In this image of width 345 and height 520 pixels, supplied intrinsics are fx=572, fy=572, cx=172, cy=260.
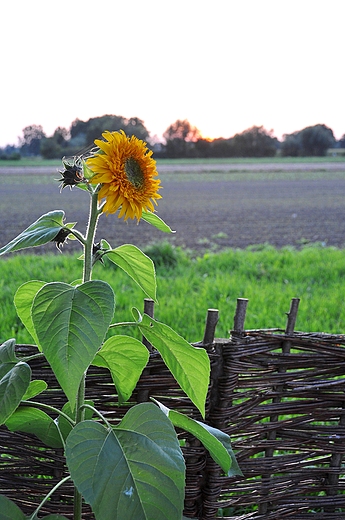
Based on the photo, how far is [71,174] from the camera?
1147mm

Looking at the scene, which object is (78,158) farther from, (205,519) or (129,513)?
(205,519)

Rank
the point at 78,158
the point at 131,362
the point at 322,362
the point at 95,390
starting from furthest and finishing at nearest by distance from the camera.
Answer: the point at 322,362 < the point at 95,390 < the point at 131,362 < the point at 78,158

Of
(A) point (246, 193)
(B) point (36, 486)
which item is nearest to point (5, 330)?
(B) point (36, 486)

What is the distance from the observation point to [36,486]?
179 centimetres

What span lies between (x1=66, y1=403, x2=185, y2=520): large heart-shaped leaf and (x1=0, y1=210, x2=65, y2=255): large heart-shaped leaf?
0.37m

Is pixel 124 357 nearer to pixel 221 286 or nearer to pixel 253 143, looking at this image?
pixel 221 286

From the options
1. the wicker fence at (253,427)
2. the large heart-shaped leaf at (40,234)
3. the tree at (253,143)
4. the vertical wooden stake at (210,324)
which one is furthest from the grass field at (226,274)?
the tree at (253,143)

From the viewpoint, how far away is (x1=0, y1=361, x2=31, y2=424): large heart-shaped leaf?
1131 mm

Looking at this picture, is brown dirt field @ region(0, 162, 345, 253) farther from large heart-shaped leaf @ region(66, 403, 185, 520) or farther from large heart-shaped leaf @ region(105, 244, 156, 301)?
large heart-shaped leaf @ region(66, 403, 185, 520)

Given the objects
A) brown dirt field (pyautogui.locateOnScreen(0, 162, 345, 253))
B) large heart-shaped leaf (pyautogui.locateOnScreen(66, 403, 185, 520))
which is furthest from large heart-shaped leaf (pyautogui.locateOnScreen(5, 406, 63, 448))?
brown dirt field (pyautogui.locateOnScreen(0, 162, 345, 253))

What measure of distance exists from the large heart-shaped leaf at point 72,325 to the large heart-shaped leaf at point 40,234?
0.38ft

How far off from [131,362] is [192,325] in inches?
112

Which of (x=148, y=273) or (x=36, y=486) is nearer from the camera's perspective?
(x=148, y=273)

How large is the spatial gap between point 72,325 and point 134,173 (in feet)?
1.09
